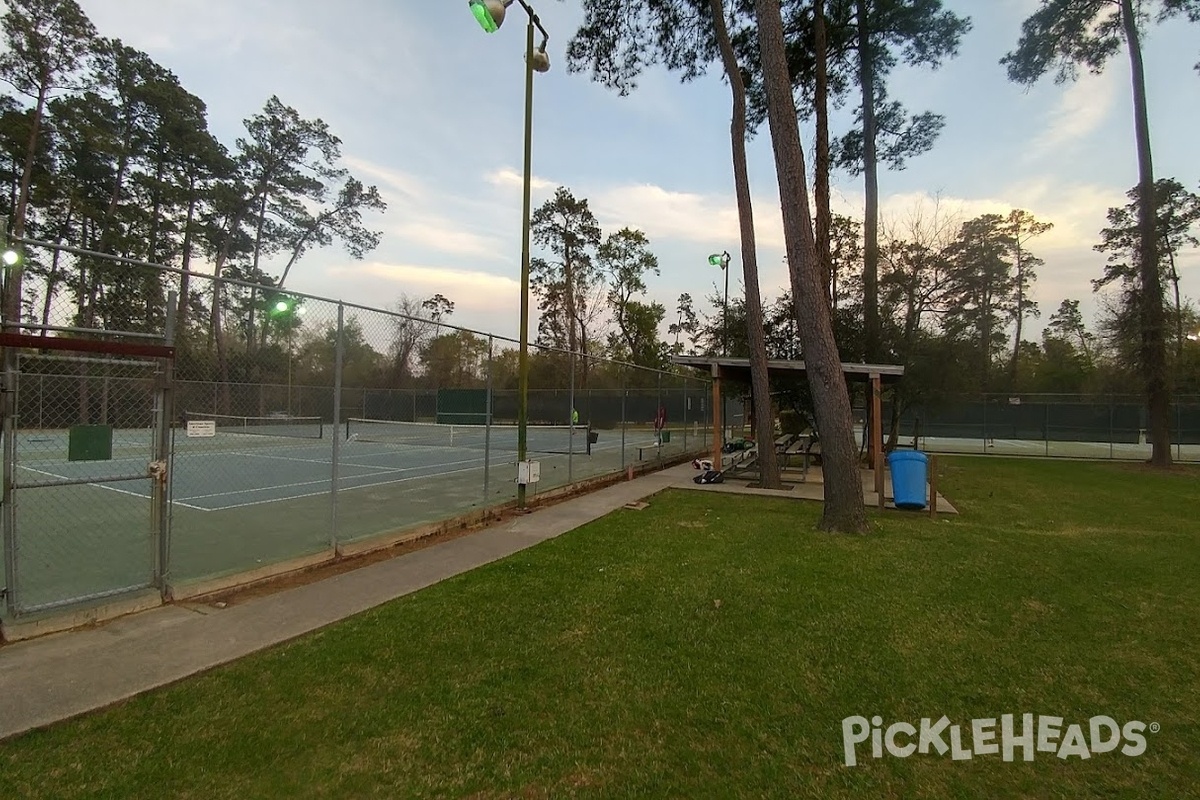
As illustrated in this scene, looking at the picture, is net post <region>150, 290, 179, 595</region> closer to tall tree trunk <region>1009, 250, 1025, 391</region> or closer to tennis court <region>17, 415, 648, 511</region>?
tennis court <region>17, 415, 648, 511</region>

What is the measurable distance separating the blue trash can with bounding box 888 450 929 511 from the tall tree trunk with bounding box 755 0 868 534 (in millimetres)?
2103

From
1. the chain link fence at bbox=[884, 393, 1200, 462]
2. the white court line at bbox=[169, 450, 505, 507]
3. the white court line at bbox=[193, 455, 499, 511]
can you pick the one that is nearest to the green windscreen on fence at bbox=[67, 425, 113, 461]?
the white court line at bbox=[193, 455, 499, 511]

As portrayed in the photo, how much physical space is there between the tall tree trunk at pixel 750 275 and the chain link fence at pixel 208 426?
140 inches

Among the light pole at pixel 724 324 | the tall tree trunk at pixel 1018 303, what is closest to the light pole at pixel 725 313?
the light pole at pixel 724 324

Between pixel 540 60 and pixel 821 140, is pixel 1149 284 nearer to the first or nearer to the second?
pixel 821 140

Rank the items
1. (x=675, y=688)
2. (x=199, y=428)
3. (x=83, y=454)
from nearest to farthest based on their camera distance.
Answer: (x=675, y=688) < (x=83, y=454) < (x=199, y=428)

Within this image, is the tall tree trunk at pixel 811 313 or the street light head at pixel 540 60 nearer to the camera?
the tall tree trunk at pixel 811 313

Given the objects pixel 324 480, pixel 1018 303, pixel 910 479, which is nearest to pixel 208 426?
pixel 324 480

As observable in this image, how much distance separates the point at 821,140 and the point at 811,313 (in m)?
10.0

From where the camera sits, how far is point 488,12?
6.88m

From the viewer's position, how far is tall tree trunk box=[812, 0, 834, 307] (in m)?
14.7

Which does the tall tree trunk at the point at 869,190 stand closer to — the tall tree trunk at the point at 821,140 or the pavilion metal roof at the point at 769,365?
the tall tree trunk at the point at 821,140

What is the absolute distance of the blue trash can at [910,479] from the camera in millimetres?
9461

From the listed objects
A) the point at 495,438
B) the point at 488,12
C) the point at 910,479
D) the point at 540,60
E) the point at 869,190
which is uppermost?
the point at 869,190
